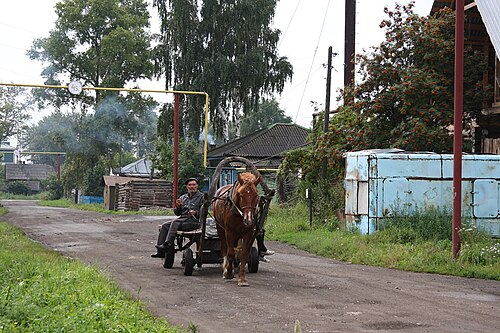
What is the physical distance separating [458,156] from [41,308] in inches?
422

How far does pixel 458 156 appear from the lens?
16.7 metres

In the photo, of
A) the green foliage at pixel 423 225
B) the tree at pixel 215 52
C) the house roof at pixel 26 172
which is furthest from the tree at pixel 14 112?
the green foliage at pixel 423 225

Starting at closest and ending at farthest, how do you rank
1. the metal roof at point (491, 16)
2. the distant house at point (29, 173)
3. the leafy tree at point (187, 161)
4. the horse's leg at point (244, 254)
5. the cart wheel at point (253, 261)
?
the horse's leg at point (244, 254) < the cart wheel at point (253, 261) < the metal roof at point (491, 16) < the leafy tree at point (187, 161) < the distant house at point (29, 173)

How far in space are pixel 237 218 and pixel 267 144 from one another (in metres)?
38.3

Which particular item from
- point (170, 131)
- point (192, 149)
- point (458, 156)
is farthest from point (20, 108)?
point (458, 156)

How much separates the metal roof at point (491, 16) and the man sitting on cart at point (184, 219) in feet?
34.4

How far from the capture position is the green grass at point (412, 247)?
16.0 meters

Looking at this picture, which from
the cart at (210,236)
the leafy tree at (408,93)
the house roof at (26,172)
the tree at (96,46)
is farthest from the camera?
the house roof at (26,172)

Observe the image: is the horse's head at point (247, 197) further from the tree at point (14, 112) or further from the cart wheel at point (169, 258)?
the tree at point (14, 112)

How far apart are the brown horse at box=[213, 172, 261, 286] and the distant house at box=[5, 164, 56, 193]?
10233 cm

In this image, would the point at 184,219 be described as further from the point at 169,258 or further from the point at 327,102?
the point at 327,102

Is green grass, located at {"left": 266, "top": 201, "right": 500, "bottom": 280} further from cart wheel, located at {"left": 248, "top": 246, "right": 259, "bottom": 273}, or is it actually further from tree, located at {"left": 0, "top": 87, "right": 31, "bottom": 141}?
tree, located at {"left": 0, "top": 87, "right": 31, "bottom": 141}

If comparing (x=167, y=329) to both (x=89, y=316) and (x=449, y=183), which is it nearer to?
(x=89, y=316)

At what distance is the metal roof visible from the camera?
70.3 feet
